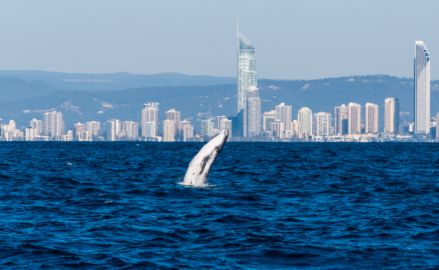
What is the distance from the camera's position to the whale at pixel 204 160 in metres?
23.8

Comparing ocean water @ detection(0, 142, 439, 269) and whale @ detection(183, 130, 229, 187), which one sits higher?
whale @ detection(183, 130, 229, 187)

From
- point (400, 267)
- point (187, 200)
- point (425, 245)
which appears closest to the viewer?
point (400, 267)

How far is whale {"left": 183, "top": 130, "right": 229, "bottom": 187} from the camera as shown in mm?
23848

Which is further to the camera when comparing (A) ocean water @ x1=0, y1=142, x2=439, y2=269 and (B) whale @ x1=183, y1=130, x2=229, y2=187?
(B) whale @ x1=183, y1=130, x2=229, y2=187

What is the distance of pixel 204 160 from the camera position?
2481cm

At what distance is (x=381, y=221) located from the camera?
66.2ft

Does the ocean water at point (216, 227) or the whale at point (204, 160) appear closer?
the ocean water at point (216, 227)

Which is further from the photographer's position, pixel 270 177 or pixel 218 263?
pixel 270 177

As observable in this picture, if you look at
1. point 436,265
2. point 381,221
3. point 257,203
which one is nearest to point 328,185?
point 257,203

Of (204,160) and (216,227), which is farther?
(204,160)

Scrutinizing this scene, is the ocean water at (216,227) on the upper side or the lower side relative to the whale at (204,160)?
lower

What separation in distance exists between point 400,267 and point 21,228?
1092 cm

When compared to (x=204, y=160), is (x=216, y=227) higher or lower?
lower

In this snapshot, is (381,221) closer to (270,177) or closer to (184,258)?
(184,258)
